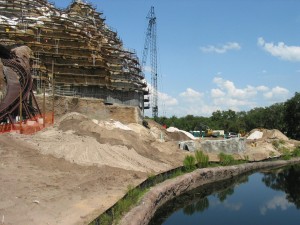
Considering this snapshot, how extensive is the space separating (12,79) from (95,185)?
79.2 feet

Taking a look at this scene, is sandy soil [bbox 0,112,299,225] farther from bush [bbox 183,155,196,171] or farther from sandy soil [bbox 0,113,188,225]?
bush [bbox 183,155,196,171]

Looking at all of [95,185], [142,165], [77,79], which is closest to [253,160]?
[142,165]

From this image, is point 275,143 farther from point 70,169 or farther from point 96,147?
point 70,169

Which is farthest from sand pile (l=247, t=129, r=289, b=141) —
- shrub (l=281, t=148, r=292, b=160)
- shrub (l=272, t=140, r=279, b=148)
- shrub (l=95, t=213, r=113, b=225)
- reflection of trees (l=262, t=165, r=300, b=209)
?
shrub (l=95, t=213, r=113, b=225)

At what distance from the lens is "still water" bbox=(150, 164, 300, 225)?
2480 cm

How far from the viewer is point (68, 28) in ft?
191

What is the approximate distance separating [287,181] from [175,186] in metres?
17.4

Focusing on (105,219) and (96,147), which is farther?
(96,147)

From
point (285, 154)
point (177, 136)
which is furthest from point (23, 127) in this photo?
point (285, 154)

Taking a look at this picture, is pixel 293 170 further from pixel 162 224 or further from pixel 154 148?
pixel 162 224

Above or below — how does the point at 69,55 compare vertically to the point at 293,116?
above

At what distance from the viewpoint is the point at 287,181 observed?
134 ft

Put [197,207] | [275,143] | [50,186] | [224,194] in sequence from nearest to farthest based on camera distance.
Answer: [50,186] → [197,207] → [224,194] → [275,143]

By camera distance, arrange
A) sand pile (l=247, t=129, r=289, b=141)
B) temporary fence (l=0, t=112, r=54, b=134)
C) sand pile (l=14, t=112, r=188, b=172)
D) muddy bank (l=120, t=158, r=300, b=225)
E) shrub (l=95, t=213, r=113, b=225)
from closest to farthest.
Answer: shrub (l=95, t=213, r=113, b=225), muddy bank (l=120, t=158, r=300, b=225), sand pile (l=14, t=112, r=188, b=172), temporary fence (l=0, t=112, r=54, b=134), sand pile (l=247, t=129, r=289, b=141)
